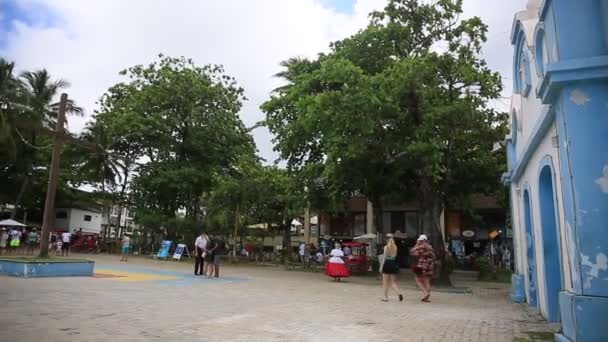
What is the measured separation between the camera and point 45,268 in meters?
14.3

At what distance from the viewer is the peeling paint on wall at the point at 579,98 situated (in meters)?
6.17

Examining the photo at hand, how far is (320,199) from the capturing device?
75.9 feet

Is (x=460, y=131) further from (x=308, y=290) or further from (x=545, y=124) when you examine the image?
(x=545, y=124)

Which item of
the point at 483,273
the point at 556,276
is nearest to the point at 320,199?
the point at 483,273

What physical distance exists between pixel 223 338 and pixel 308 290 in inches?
317

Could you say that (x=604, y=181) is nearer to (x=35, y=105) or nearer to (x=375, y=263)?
(x=375, y=263)

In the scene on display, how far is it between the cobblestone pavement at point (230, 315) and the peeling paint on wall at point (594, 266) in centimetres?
204

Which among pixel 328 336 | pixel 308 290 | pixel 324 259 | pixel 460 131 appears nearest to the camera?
pixel 328 336

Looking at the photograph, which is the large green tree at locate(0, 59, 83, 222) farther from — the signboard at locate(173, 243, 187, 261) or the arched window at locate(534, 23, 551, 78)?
the arched window at locate(534, 23, 551, 78)

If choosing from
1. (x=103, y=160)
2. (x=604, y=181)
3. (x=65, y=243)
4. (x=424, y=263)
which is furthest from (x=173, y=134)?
(x=604, y=181)

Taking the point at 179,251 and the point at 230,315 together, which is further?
the point at 179,251

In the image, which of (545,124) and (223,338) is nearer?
(223,338)

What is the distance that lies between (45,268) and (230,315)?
8794mm

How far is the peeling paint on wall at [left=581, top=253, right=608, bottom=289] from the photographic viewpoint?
5.73 meters
